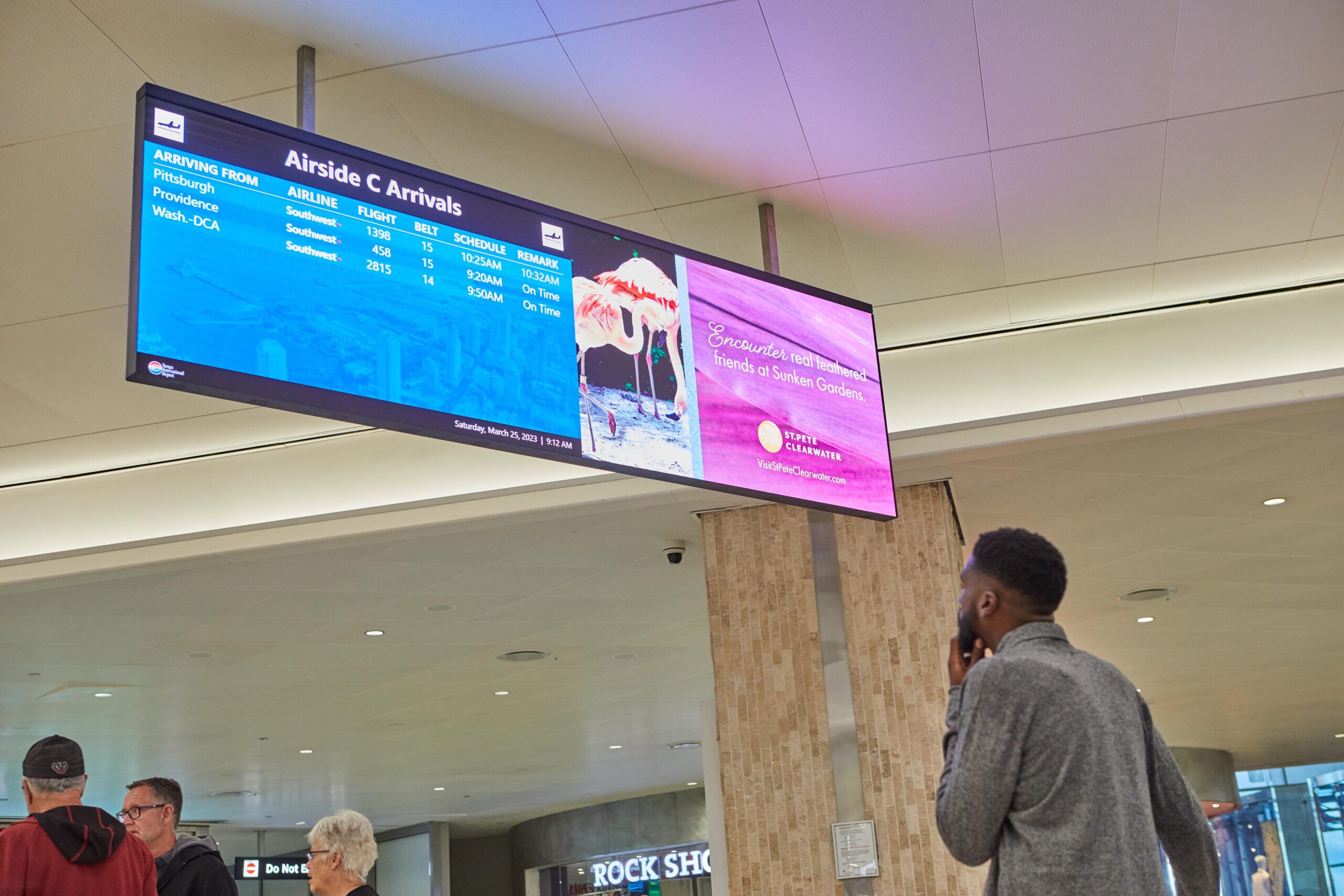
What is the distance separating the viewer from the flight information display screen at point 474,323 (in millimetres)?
2926

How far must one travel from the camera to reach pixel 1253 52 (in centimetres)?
386

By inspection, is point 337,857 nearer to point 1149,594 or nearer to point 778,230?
point 778,230

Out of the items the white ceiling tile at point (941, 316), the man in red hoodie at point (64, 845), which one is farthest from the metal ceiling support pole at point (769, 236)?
the man in red hoodie at point (64, 845)

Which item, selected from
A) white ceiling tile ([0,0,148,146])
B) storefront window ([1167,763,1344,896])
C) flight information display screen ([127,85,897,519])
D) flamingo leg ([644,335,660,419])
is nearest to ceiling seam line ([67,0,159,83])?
white ceiling tile ([0,0,148,146])

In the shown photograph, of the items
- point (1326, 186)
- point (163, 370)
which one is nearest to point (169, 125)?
point (163, 370)

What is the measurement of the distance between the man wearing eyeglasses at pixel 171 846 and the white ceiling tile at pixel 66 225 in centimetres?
189

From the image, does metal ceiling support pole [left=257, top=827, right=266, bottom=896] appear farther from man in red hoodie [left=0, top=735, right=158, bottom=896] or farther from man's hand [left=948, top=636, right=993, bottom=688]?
man's hand [left=948, top=636, right=993, bottom=688]

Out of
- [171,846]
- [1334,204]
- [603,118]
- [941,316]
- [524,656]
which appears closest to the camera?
[603,118]

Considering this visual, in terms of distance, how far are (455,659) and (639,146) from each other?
5869 mm

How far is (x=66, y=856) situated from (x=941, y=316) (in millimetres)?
4060

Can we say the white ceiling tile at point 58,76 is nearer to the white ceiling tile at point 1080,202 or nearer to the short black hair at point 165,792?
the short black hair at point 165,792

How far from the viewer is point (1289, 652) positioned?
1112 centimetres

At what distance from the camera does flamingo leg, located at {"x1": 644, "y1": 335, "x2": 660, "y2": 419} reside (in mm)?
3617

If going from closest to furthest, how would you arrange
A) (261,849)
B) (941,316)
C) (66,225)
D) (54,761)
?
(54,761)
(66,225)
(941,316)
(261,849)
